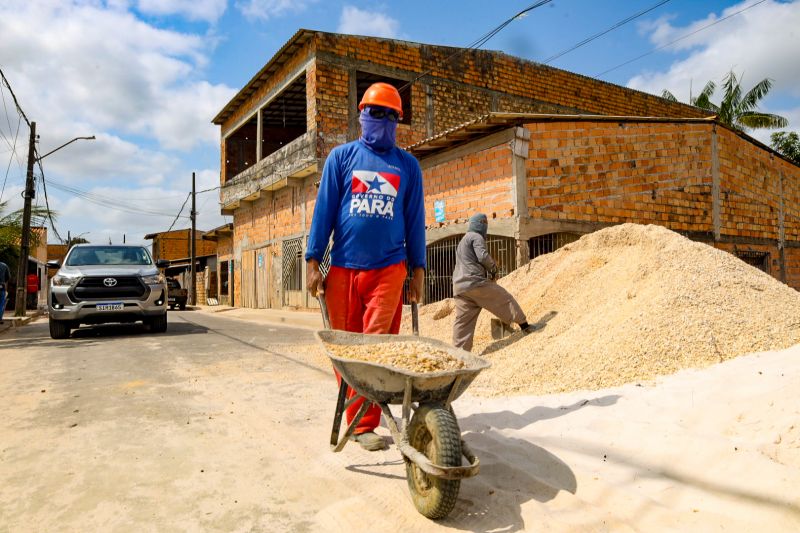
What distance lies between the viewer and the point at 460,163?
36.2 ft

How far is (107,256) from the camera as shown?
10406mm

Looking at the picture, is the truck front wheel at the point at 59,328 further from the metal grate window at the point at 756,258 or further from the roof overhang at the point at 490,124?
the metal grate window at the point at 756,258

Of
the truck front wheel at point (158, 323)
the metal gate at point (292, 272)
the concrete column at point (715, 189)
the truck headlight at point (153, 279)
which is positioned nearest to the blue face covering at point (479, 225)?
the truck headlight at point (153, 279)

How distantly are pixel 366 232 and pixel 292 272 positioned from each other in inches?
657

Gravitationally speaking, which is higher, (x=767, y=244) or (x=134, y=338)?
(x=767, y=244)

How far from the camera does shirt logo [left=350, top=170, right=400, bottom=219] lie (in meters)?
3.32

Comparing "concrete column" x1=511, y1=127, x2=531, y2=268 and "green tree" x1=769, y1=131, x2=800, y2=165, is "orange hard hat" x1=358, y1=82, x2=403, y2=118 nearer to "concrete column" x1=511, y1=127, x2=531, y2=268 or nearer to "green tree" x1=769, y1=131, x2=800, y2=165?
"concrete column" x1=511, y1=127, x2=531, y2=268

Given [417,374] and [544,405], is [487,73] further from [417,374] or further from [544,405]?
[417,374]

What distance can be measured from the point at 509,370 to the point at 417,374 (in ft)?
10.3

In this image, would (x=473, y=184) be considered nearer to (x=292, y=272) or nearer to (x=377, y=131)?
(x=377, y=131)

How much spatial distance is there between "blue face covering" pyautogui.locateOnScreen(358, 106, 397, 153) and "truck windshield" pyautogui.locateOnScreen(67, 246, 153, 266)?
864 centimetres

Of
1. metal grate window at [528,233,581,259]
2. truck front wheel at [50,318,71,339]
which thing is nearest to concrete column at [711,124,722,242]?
metal grate window at [528,233,581,259]

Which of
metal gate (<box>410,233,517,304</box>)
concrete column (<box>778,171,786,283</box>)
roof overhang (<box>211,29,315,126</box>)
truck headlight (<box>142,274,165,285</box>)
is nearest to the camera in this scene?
truck headlight (<box>142,274,165,285</box>)

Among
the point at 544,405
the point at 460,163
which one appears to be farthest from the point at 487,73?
the point at 544,405
